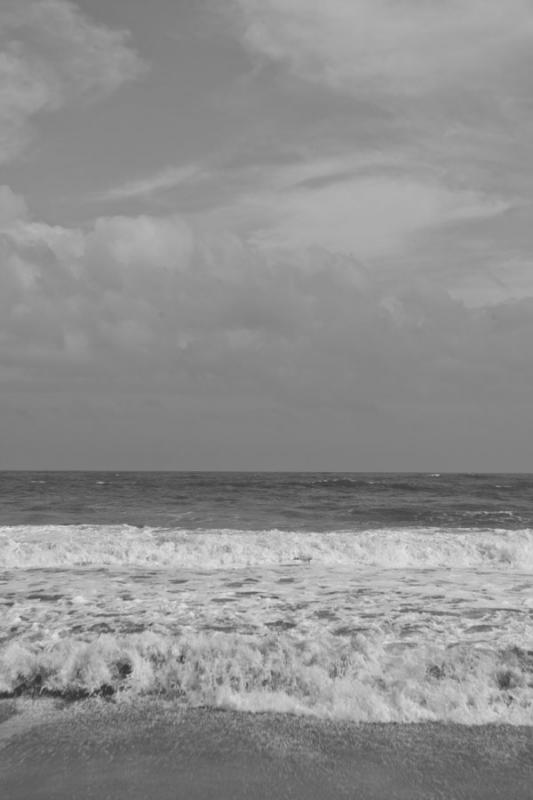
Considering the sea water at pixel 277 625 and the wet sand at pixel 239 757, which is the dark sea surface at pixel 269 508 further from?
the wet sand at pixel 239 757

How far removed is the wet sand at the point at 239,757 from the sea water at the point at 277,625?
32 centimetres

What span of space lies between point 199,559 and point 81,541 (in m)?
3.56

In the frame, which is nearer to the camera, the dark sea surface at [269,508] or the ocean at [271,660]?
the ocean at [271,660]

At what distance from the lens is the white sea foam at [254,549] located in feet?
55.6

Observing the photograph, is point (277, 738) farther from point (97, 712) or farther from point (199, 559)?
point (199, 559)

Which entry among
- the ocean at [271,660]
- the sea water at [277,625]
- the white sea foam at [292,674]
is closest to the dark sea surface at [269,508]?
the sea water at [277,625]

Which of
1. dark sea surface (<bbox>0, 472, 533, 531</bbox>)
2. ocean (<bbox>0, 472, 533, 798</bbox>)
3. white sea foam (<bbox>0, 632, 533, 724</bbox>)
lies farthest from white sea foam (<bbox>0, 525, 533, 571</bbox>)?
white sea foam (<bbox>0, 632, 533, 724</bbox>)

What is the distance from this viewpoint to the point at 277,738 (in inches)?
215

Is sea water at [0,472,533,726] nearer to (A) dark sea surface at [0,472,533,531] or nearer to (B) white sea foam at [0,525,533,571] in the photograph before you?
(B) white sea foam at [0,525,533,571]

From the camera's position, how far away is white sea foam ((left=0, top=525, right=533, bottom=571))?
55.6ft

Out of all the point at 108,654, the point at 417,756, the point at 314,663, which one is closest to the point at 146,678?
the point at 108,654

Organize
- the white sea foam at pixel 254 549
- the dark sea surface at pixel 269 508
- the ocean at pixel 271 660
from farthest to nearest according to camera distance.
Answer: the dark sea surface at pixel 269 508
the white sea foam at pixel 254 549
the ocean at pixel 271 660

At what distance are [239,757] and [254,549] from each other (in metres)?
13.0

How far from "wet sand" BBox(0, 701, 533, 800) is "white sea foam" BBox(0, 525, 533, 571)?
34.0ft
